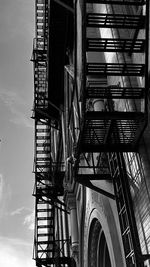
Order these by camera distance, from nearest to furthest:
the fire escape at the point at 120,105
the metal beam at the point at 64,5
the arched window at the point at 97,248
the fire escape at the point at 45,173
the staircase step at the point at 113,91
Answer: the fire escape at the point at 120,105, the staircase step at the point at 113,91, the arched window at the point at 97,248, the metal beam at the point at 64,5, the fire escape at the point at 45,173

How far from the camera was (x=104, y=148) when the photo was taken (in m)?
8.76

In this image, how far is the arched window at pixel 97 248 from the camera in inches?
536

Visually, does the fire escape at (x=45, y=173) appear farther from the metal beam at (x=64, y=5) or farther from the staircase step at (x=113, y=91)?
the staircase step at (x=113, y=91)

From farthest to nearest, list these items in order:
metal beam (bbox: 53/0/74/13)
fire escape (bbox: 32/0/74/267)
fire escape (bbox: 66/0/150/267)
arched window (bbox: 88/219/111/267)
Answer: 1. fire escape (bbox: 32/0/74/267)
2. metal beam (bbox: 53/0/74/13)
3. arched window (bbox: 88/219/111/267)
4. fire escape (bbox: 66/0/150/267)

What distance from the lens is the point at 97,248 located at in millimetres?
14031

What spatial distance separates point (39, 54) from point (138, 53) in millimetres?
14431

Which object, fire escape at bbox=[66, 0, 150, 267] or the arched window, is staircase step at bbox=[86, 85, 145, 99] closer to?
fire escape at bbox=[66, 0, 150, 267]

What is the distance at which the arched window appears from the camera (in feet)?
44.7

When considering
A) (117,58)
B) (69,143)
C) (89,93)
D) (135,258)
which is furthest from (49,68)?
(135,258)

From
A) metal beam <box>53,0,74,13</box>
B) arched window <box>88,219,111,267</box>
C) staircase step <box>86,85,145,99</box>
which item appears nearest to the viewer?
staircase step <box>86,85,145,99</box>

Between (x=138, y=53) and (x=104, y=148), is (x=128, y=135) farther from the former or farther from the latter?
(x=138, y=53)

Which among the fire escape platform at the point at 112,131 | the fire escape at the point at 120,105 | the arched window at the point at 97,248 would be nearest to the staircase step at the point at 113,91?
the fire escape at the point at 120,105

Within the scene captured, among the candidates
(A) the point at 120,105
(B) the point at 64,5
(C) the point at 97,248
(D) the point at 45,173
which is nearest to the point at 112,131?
(A) the point at 120,105

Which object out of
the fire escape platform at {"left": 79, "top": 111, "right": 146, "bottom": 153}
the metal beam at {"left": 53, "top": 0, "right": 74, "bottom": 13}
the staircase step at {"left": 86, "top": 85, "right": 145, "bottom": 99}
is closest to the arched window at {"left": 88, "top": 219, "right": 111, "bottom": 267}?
the fire escape platform at {"left": 79, "top": 111, "right": 146, "bottom": 153}
